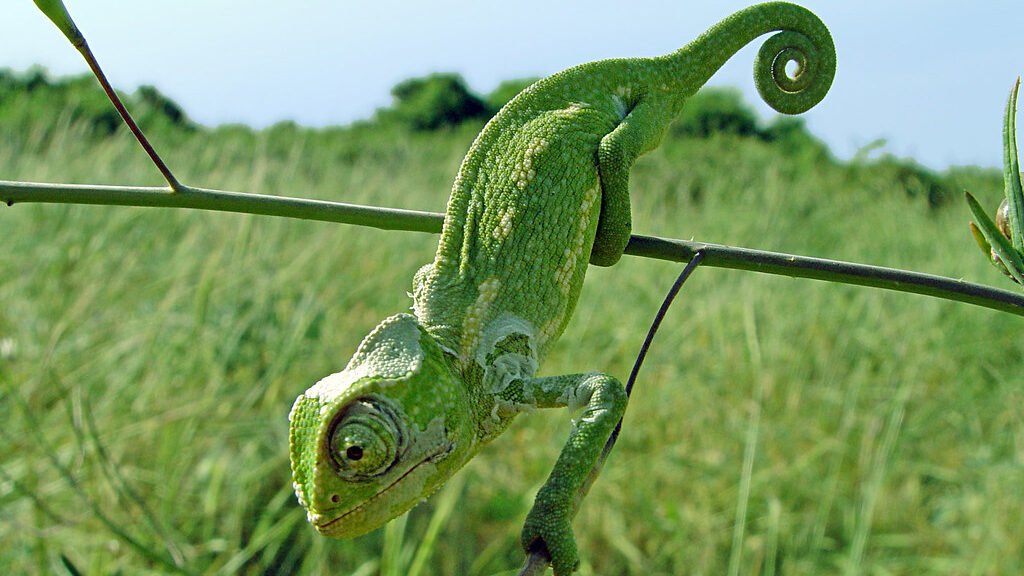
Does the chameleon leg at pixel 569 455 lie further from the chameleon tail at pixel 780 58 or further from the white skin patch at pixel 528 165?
the chameleon tail at pixel 780 58

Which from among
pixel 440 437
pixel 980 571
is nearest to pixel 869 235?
pixel 980 571

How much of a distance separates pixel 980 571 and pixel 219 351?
9.35ft

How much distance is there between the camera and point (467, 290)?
3.27 feet

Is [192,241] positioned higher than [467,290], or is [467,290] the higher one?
[467,290]

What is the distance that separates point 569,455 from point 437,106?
16.9m

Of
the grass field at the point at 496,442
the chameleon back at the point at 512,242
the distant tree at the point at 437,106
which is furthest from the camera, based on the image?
the distant tree at the point at 437,106

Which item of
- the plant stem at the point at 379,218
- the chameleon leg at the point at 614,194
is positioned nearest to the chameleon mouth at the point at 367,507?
the plant stem at the point at 379,218

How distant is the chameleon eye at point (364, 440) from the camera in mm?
805

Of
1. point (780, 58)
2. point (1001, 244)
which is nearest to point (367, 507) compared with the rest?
point (1001, 244)

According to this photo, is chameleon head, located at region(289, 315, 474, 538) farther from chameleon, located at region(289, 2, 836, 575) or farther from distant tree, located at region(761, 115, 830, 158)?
distant tree, located at region(761, 115, 830, 158)

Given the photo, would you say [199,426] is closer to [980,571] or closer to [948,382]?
[980,571]

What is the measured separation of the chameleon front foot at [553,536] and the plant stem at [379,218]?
0.94ft

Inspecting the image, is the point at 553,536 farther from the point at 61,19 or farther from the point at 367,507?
the point at 61,19

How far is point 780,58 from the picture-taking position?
1.34m
